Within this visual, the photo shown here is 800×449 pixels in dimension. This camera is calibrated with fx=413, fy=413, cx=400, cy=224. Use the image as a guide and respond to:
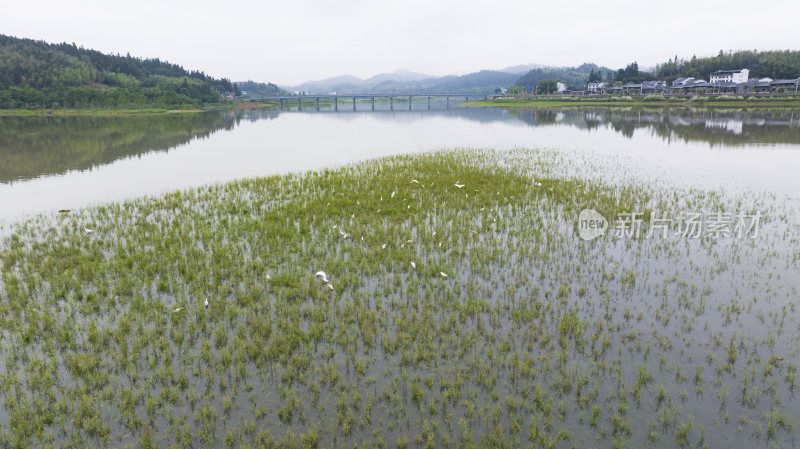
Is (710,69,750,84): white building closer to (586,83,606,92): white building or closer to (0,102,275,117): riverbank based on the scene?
(586,83,606,92): white building

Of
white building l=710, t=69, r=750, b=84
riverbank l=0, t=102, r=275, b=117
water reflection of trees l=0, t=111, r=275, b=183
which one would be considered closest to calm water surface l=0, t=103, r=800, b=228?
water reflection of trees l=0, t=111, r=275, b=183

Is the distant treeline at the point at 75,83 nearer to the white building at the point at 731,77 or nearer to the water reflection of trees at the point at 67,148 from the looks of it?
the water reflection of trees at the point at 67,148

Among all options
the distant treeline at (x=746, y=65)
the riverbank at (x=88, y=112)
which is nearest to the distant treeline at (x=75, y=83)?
the riverbank at (x=88, y=112)

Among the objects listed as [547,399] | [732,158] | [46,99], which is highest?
[46,99]

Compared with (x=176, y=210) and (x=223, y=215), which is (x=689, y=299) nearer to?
(x=223, y=215)

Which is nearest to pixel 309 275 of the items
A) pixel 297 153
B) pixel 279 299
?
pixel 279 299
